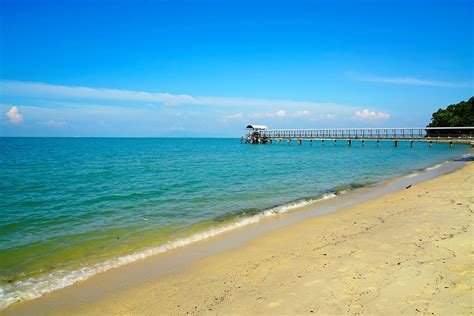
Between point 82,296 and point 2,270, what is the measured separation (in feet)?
9.16

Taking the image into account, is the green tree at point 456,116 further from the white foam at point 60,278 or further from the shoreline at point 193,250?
the white foam at point 60,278

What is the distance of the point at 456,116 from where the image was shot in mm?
91250

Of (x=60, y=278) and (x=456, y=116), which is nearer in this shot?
(x=60, y=278)

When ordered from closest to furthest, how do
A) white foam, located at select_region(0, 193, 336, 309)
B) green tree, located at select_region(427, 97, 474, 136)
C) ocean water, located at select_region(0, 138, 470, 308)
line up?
white foam, located at select_region(0, 193, 336, 309)
ocean water, located at select_region(0, 138, 470, 308)
green tree, located at select_region(427, 97, 474, 136)

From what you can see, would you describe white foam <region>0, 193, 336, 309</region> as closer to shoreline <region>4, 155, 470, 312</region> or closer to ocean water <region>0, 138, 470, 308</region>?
ocean water <region>0, 138, 470, 308</region>

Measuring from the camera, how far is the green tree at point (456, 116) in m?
87.4

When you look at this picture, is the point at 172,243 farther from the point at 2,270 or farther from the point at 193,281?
the point at 2,270

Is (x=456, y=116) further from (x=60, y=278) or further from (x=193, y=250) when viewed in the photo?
(x=60, y=278)

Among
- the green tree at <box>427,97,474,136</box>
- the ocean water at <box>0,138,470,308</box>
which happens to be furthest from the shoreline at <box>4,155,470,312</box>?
the green tree at <box>427,97,474,136</box>

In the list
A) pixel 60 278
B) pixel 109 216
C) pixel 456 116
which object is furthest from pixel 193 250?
pixel 456 116

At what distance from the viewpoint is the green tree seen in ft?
287

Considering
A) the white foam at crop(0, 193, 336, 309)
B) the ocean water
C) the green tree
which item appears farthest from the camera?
the green tree

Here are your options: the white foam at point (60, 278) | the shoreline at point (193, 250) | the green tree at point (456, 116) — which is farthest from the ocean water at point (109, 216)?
the green tree at point (456, 116)

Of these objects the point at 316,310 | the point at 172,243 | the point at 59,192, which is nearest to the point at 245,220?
the point at 172,243
